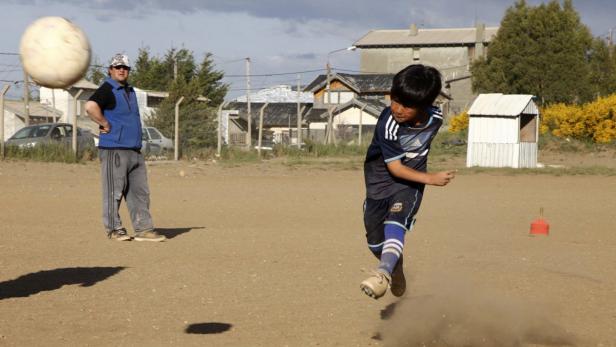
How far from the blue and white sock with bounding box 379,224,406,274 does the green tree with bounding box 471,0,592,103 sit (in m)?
45.1

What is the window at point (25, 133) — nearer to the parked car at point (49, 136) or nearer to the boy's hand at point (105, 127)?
the parked car at point (49, 136)

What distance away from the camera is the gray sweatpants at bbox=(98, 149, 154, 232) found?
34.1 feet

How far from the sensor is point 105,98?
10188mm

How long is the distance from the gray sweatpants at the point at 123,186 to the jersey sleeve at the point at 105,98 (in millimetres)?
511

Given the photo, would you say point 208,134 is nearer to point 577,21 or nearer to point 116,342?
point 116,342

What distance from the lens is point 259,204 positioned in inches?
620

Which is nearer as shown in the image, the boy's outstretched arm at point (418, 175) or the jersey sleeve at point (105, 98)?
the boy's outstretched arm at point (418, 175)

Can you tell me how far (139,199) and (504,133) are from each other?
18.8 meters

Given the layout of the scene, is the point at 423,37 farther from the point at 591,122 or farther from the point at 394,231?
the point at 394,231

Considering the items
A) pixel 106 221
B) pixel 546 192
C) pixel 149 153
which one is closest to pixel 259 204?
pixel 106 221

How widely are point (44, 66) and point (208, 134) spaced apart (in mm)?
21020

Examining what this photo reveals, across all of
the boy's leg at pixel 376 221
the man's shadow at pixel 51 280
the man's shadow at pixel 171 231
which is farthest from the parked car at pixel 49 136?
the boy's leg at pixel 376 221

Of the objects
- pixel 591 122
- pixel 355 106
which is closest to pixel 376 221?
pixel 591 122

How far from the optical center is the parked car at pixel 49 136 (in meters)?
25.6
